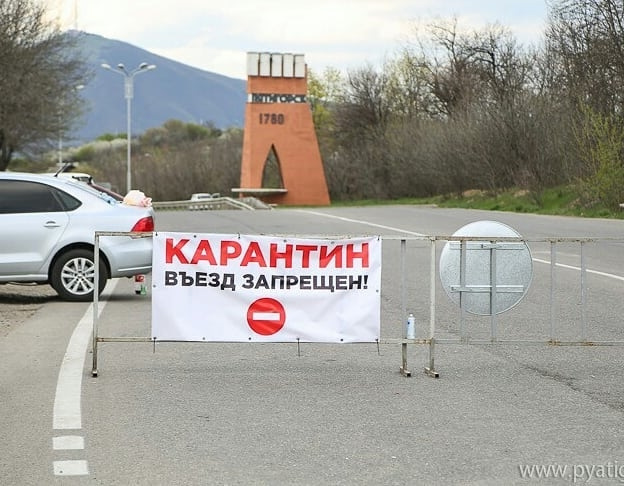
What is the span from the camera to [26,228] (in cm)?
1469

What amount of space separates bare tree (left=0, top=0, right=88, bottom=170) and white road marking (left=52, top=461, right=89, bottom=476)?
142ft

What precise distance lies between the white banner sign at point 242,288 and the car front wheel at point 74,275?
5.53m

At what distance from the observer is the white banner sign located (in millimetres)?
9344

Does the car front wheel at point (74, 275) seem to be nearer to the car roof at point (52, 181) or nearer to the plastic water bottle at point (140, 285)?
the plastic water bottle at point (140, 285)

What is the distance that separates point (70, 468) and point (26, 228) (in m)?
8.79

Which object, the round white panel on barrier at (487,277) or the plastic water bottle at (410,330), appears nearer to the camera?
the plastic water bottle at (410,330)

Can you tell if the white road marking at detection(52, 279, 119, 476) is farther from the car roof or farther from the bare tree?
the bare tree

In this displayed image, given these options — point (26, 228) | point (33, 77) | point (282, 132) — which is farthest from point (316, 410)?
point (282, 132)

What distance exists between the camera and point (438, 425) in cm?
750

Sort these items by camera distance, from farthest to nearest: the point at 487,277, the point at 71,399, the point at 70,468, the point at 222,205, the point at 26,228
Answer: the point at 222,205 < the point at 26,228 < the point at 487,277 < the point at 71,399 < the point at 70,468

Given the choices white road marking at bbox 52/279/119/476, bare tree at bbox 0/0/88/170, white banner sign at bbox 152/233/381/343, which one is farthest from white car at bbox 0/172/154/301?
bare tree at bbox 0/0/88/170

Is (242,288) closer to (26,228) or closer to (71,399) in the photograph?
(71,399)

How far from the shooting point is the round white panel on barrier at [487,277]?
9.87 meters

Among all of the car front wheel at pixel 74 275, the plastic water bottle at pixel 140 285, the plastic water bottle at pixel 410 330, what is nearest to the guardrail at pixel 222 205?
the plastic water bottle at pixel 140 285
